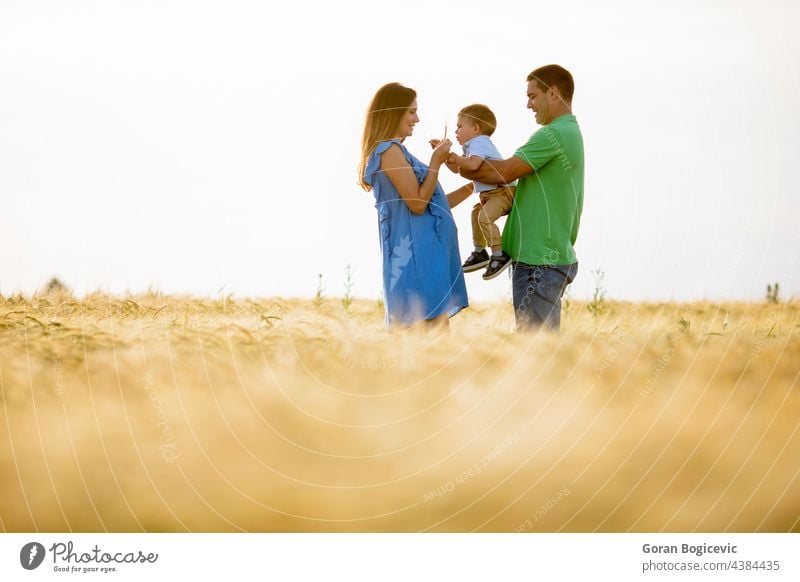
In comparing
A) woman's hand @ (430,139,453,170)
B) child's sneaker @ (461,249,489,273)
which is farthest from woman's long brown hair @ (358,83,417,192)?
child's sneaker @ (461,249,489,273)

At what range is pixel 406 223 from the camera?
16.7 feet

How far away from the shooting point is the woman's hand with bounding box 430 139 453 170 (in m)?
A: 4.82

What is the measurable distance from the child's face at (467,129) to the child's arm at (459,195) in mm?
321

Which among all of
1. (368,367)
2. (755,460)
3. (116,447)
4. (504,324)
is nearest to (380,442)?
(368,367)

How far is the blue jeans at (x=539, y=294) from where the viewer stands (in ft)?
16.6

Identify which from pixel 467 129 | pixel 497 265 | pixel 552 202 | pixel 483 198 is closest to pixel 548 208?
pixel 552 202

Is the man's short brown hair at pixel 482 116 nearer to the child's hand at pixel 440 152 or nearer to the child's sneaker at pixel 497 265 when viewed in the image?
the child's sneaker at pixel 497 265

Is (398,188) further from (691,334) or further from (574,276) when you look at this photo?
(691,334)

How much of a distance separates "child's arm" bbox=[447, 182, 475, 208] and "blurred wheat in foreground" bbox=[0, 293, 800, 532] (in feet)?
5.51

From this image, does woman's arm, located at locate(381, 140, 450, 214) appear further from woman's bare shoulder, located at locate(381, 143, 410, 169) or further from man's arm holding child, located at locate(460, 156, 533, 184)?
man's arm holding child, located at locate(460, 156, 533, 184)

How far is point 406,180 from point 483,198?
833mm

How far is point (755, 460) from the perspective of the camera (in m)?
3.67

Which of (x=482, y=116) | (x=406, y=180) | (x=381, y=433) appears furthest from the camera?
(x=482, y=116)

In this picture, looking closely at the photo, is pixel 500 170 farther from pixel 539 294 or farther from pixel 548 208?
pixel 539 294
